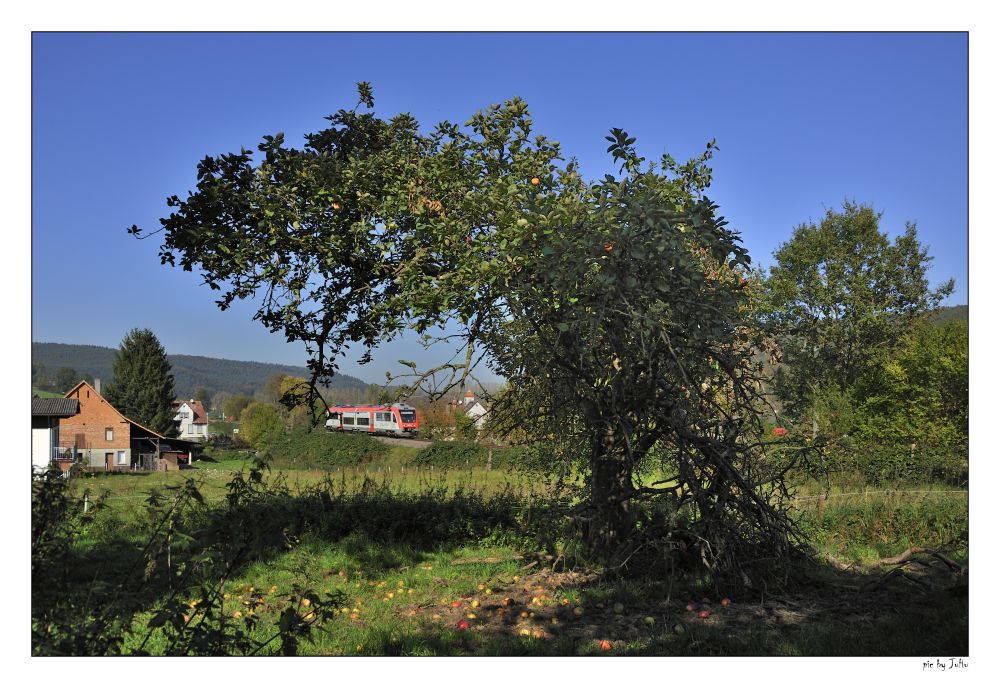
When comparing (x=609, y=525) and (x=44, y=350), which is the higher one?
(x=44, y=350)

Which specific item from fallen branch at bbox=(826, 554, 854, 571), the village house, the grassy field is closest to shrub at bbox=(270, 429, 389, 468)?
the village house

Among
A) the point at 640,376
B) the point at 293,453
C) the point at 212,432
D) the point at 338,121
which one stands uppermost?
the point at 338,121

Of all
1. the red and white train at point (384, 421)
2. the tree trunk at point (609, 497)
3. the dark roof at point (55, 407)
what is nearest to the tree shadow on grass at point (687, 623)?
the tree trunk at point (609, 497)

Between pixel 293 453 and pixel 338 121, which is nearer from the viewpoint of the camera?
pixel 338 121

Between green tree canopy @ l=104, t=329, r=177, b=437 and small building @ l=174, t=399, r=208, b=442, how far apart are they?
1180 mm

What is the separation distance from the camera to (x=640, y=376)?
7156 mm

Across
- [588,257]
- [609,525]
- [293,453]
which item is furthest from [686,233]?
[293,453]

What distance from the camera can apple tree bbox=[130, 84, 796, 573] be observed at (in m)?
6.49

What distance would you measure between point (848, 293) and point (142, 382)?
78.5 ft

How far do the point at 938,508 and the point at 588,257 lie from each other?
23.5ft

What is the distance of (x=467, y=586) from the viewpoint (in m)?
7.43

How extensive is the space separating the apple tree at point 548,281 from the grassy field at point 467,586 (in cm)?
74

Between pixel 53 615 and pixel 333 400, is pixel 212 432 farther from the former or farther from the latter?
pixel 53 615
